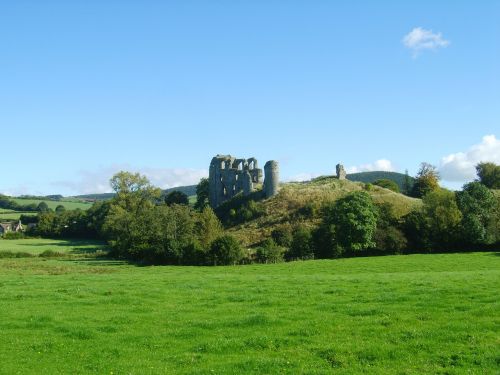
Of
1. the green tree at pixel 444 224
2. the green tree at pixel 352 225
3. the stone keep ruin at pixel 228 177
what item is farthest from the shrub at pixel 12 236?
the green tree at pixel 444 224

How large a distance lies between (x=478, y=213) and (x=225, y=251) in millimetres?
30652

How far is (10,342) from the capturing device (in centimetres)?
1564

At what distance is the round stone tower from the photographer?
3455 inches

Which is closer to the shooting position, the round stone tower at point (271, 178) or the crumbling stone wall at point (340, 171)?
the round stone tower at point (271, 178)

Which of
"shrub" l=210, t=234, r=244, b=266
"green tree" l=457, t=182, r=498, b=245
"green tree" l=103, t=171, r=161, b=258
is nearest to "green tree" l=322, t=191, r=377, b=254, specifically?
"green tree" l=457, t=182, r=498, b=245

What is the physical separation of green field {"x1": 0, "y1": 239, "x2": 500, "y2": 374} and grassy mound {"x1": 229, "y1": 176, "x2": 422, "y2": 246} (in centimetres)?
4651

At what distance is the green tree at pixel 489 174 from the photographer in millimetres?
100875

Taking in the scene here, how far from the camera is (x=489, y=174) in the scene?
339 ft

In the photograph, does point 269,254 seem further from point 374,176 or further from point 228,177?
point 374,176

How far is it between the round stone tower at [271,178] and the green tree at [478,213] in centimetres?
3242

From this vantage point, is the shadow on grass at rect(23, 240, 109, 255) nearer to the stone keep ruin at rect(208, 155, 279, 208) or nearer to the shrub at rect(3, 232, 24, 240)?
the shrub at rect(3, 232, 24, 240)

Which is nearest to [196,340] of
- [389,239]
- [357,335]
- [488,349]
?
[357,335]

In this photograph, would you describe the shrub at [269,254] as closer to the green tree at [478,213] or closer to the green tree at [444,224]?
the green tree at [444,224]

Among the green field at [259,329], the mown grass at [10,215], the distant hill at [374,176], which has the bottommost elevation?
the green field at [259,329]
